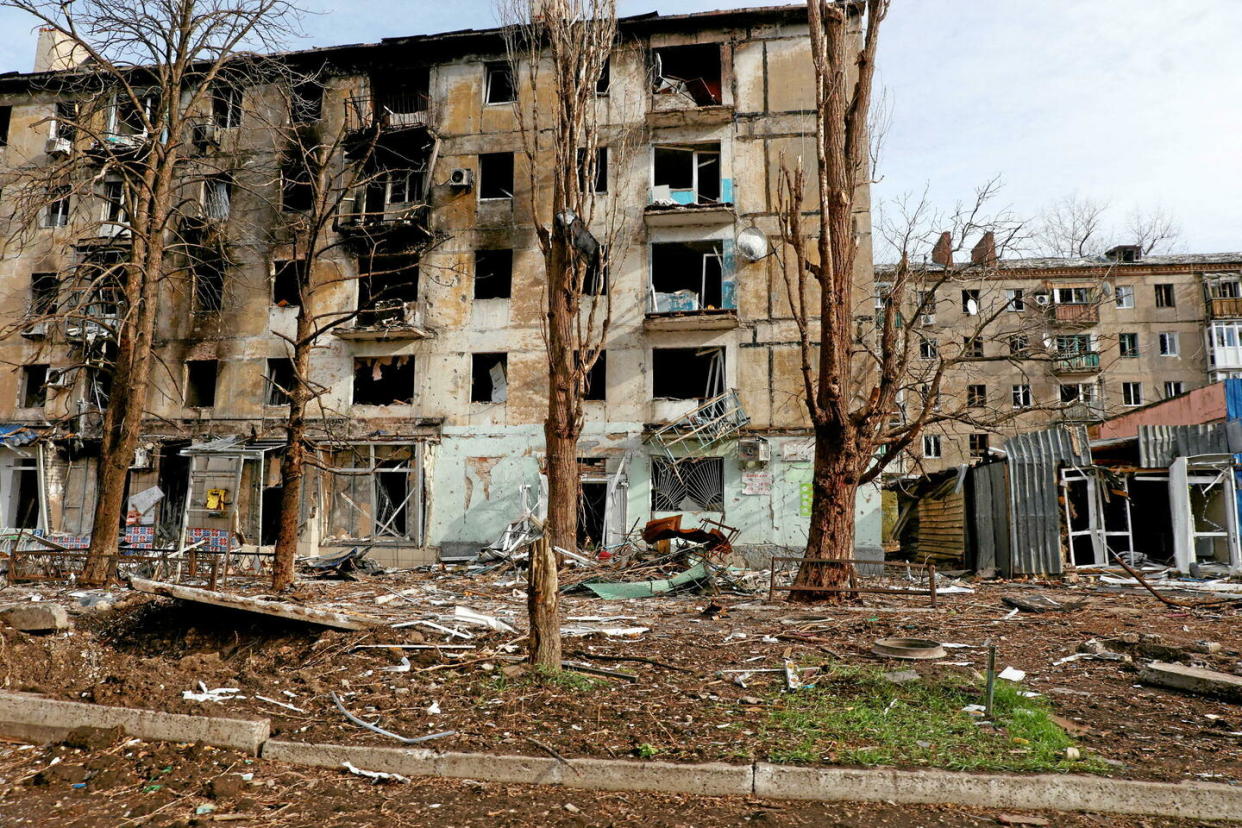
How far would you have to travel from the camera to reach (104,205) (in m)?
25.3

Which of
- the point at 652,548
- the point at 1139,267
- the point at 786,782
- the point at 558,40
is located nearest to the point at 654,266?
the point at 558,40

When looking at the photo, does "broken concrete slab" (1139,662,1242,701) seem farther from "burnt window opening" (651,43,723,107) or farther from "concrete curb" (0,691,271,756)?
"burnt window opening" (651,43,723,107)

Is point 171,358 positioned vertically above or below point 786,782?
above

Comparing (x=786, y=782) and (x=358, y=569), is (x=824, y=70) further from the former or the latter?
(x=358, y=569)

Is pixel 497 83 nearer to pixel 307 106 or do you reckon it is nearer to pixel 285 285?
pixel 307 106

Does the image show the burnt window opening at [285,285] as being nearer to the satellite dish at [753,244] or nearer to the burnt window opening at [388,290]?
the burnt window opening at [388,290]

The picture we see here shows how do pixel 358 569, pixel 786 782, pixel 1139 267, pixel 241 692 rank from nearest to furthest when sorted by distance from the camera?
pixel 786 782
pixel 241 692
pixel 358 569
pixel 1139 267

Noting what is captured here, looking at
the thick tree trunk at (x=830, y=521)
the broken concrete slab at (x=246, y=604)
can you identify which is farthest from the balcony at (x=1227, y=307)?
the broken concrete slab at (x=246, y=604)

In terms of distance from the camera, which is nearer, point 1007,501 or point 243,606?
point 243,606

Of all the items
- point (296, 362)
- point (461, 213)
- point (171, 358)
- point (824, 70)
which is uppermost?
point (461, 213)

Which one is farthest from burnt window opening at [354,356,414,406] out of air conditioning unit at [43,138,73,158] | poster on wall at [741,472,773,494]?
air conditioning unit at [43,138,73,158]

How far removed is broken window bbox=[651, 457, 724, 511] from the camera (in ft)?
68.5

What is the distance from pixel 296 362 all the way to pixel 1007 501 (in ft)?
49.4

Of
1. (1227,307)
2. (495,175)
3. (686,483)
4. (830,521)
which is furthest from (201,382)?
(1227,307)
